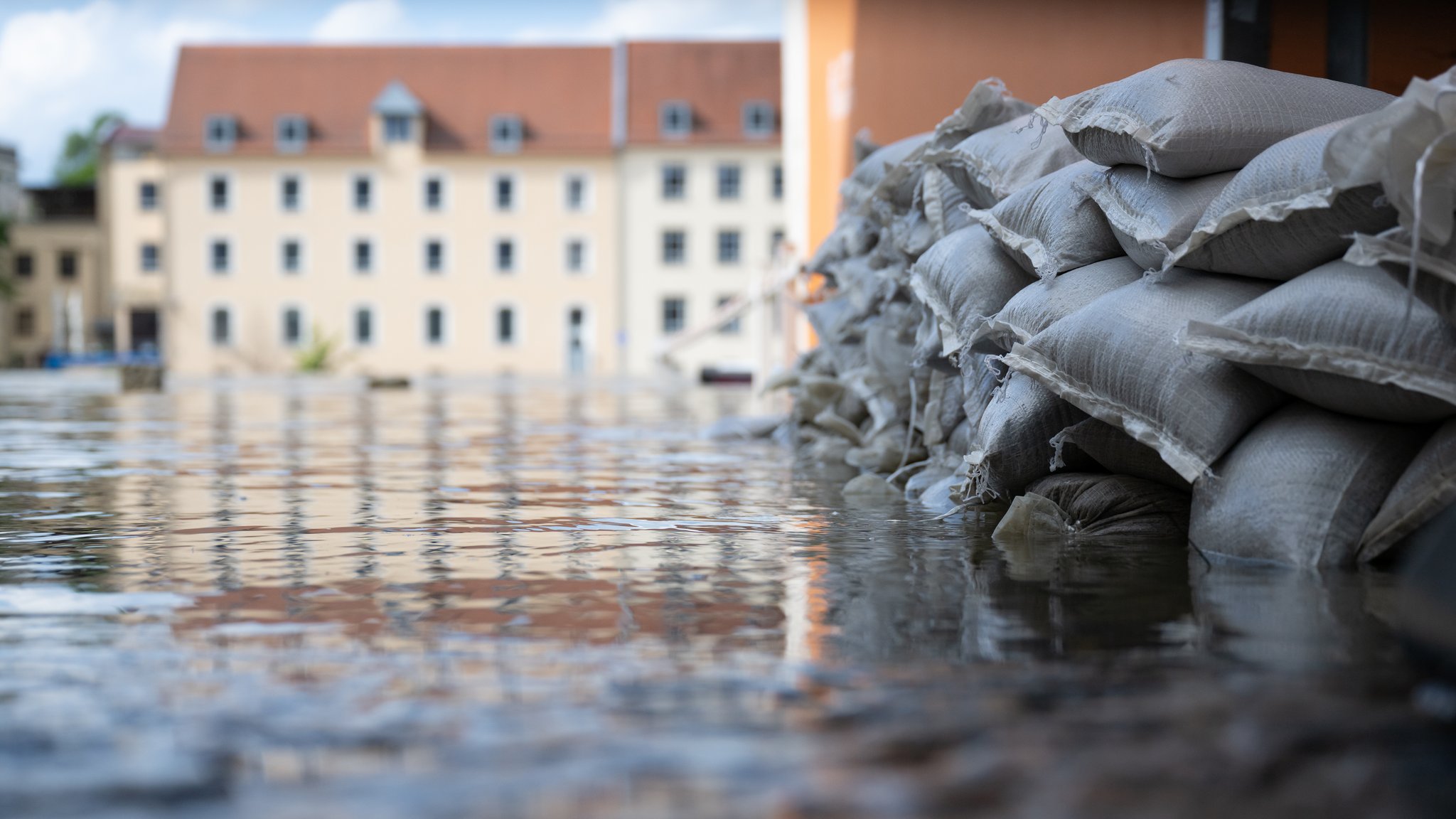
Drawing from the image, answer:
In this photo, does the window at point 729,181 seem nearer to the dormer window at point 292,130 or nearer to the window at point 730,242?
the window at point 730,242

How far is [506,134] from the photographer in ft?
137

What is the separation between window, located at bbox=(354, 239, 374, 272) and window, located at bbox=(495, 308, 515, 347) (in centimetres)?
367

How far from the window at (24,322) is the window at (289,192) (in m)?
15.3

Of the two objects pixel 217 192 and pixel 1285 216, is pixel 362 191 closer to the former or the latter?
pixel 217 192

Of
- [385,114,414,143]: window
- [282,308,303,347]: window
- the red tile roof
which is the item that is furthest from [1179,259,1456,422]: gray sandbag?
[282,308,303,347]: window

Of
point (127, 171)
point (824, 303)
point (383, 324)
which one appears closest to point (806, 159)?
point (824, 303)

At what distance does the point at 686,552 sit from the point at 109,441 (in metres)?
5.46

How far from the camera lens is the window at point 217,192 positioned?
1652 inches

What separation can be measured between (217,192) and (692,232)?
13027 millimetres

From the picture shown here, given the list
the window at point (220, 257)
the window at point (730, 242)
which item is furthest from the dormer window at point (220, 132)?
the window at point (730, 242)

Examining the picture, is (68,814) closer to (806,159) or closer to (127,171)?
(806,159)

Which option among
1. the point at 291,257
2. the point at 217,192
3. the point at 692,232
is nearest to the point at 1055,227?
the point at 692,232

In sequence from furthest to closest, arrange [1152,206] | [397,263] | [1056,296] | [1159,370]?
[397,263] < [1056,296] < [1152,206] < [1159,370]

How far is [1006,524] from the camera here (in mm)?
3393
